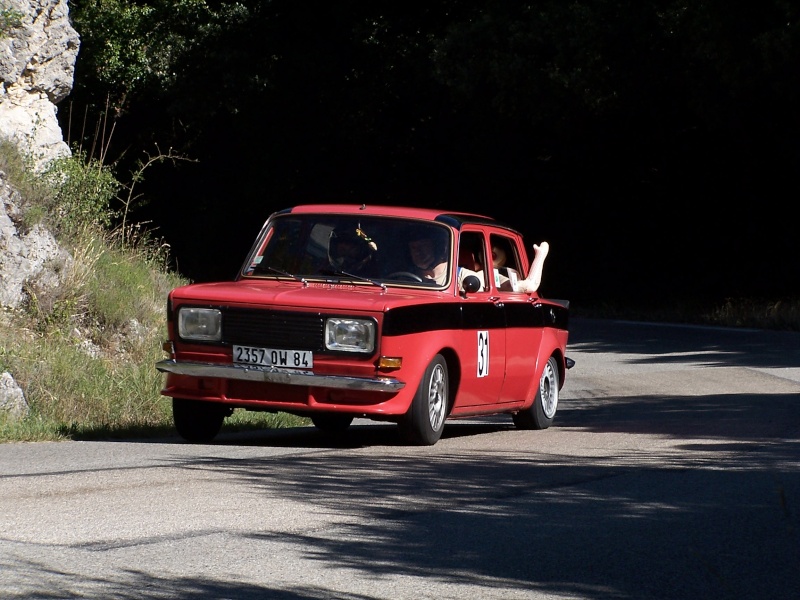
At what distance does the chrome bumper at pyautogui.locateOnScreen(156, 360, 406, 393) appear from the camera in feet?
32.9

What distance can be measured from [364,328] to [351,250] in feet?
4.63

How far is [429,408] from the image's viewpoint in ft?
34.8

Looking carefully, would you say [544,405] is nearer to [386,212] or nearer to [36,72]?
[386,212]

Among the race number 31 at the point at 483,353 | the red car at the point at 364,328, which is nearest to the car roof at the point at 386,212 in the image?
the red car at the point at 364,328

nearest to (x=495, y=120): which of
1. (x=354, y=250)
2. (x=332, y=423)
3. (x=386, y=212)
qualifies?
(x=332, y=423)

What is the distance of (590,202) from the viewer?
34.9 meters

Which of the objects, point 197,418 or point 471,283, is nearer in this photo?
point 197,418

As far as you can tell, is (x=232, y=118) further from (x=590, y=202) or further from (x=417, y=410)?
(x=417, y=410)

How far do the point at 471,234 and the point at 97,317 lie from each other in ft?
15.3

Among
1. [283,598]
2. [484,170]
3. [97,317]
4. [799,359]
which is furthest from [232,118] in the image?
[283,598]

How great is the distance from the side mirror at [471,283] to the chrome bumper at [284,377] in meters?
1.36

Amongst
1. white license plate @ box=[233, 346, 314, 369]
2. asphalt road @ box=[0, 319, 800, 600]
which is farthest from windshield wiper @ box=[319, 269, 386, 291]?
asphalt road @ box=[0, 319, 800, 600]

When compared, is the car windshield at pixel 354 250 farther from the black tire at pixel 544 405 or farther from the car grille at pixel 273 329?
the black tire at pixel 544 405

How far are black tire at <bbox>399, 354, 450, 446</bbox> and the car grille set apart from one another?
2.68 ft
